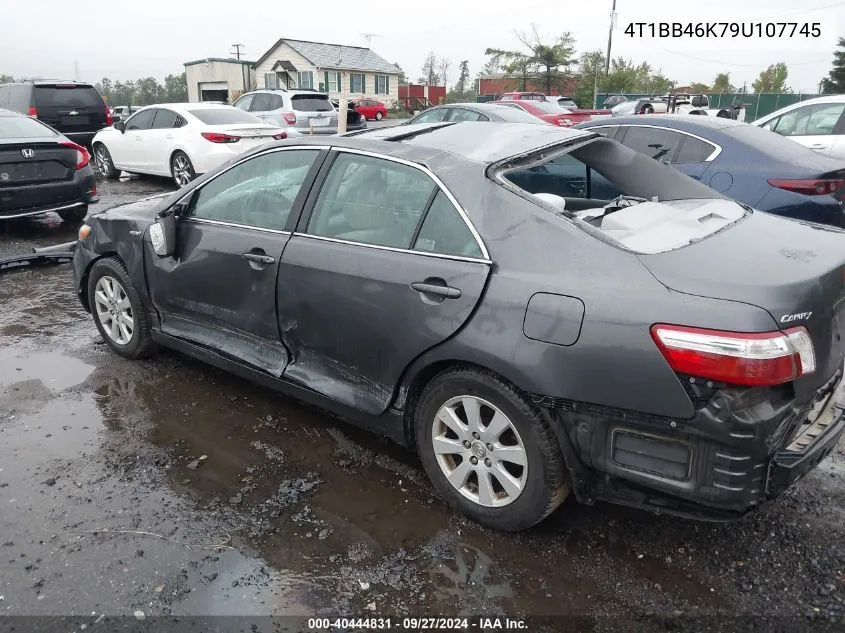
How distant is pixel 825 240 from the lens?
273cm

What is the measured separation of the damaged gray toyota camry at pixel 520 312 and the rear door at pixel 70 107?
11.6 m

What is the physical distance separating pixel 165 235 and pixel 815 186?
4.85 meters

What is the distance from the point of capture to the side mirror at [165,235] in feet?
12.6

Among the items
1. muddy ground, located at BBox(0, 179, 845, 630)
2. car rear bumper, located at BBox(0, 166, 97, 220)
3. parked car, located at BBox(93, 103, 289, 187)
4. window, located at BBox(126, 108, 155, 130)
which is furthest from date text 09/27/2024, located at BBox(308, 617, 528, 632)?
window, located at BBox(126, 108, 155, 130)

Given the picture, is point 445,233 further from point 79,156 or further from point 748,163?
point 79,156

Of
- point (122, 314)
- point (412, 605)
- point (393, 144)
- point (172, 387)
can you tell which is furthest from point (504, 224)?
point (122, 314)

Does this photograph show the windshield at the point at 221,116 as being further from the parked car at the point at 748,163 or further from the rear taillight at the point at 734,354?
the rear taillight at the point at 734,354

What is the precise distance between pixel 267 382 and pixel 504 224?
1659 mm

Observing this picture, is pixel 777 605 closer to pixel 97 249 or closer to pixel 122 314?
pixel 122 314

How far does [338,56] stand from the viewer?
4738 centimetres

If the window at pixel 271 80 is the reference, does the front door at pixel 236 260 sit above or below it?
below

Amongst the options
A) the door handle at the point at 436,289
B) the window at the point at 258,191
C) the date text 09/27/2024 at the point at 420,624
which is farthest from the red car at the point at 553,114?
the date text 09/27/2024 at the point at 420,624

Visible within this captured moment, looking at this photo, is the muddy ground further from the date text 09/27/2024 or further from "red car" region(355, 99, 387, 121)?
"red car" region(355, 99, 387, 121)

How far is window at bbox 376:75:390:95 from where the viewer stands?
4897cm
